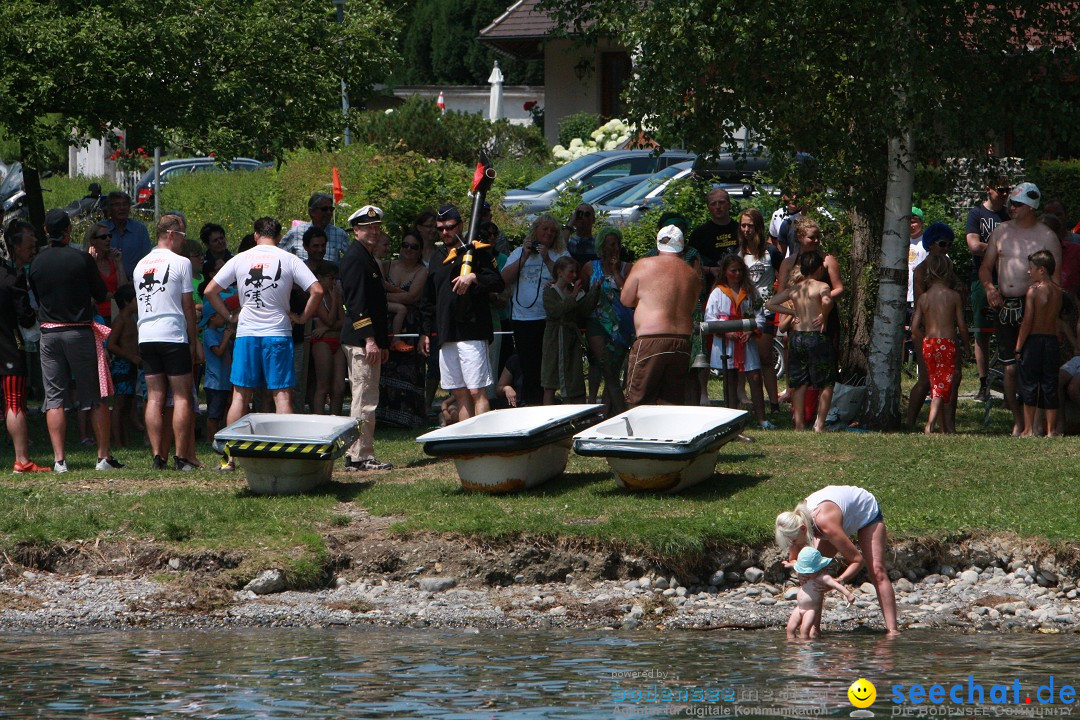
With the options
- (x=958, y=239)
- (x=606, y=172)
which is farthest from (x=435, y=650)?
(x=606, y=172)

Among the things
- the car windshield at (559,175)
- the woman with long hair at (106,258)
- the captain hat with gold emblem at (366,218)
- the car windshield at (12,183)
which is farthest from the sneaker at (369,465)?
the car windshield at (12,183)

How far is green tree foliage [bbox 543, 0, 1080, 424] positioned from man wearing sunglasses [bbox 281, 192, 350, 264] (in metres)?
3.13

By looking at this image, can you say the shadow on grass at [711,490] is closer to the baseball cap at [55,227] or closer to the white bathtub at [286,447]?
the white bathtub at [286,447]

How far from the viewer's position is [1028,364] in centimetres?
1352

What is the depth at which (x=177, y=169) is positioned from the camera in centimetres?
3544

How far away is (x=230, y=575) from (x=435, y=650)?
182 cm

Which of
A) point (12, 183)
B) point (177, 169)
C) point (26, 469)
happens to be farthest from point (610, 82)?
point (26, 469)

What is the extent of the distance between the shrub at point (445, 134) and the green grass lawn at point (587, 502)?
23.2 metres

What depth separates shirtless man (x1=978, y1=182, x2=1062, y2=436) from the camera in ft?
45.6

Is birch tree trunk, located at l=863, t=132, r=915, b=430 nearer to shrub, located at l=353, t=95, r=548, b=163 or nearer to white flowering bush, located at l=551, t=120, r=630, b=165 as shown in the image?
white flowering bush, located at l=551, t=120, r=630, b=165

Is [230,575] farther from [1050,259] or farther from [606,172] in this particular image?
[606,172]

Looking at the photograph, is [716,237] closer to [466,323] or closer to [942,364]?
[942,364]

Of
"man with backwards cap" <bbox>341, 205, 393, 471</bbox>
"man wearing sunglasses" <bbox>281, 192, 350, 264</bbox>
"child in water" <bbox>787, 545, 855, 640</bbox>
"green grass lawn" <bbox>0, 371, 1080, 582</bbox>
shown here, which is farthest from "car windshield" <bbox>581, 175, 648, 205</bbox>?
"child in water" <bbox>787, 545, 855, 640</bbox>

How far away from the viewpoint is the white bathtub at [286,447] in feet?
36.2
